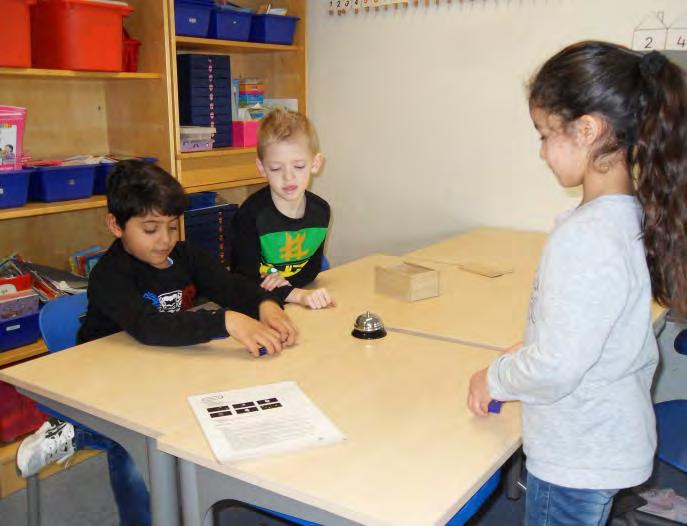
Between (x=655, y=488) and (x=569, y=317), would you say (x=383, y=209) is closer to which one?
(x=655, y=488)

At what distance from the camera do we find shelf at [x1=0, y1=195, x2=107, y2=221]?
2.26 metres

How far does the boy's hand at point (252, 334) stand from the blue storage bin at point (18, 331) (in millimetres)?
1182

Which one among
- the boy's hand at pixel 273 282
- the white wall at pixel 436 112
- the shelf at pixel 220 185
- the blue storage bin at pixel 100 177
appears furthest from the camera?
the shelf at pixel 220 185

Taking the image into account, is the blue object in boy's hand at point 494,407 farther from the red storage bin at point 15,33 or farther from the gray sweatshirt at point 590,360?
the red storage bin at point 15,33

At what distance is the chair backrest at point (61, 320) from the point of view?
5.57ft

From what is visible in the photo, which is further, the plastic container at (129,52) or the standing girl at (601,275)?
the plastic container at (129,52)

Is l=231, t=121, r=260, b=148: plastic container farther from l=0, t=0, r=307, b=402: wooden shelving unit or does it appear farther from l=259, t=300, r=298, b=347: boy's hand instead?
l=259, t=300, r=298, b=347: boy's hand

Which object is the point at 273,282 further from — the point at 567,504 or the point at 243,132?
the point at 243,132

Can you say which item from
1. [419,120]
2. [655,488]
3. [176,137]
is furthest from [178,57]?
[655,488]

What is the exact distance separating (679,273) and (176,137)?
2.18m

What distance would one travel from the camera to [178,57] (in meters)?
2.90

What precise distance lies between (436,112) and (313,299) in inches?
61.0

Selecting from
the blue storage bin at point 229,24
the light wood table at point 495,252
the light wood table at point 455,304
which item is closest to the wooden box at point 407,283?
the light wood table at point 455,304

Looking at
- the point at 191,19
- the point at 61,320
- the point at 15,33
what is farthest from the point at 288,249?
the point at 191,19
